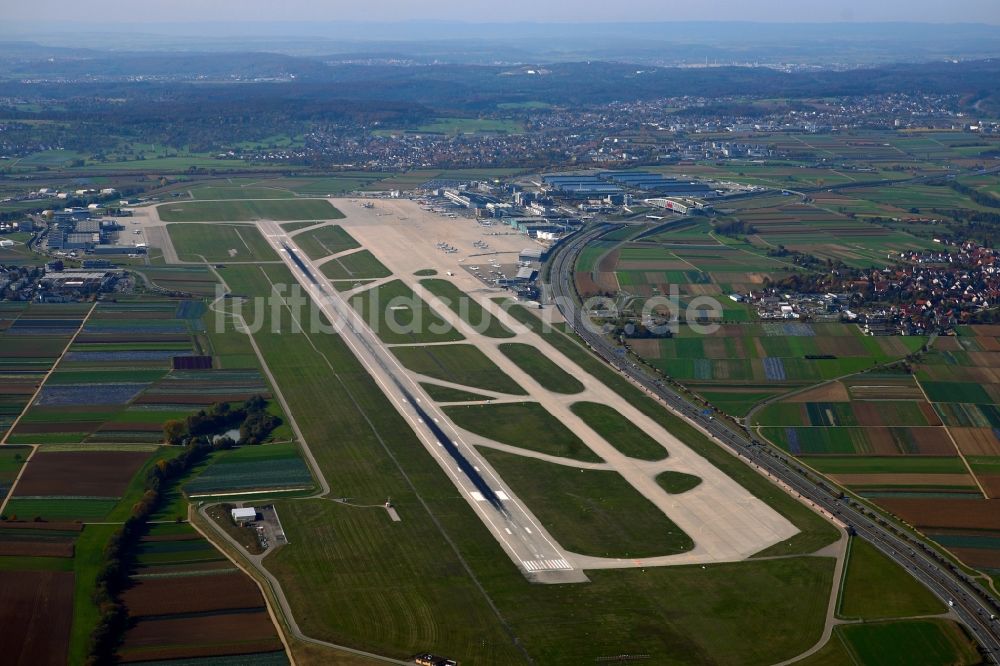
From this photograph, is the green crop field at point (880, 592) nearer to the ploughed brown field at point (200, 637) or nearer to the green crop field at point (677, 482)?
the green crop field at point (677, 482)

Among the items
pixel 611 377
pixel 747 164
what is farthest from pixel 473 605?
pixel 747 164

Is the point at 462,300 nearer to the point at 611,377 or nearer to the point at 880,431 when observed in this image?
the point at 611,377

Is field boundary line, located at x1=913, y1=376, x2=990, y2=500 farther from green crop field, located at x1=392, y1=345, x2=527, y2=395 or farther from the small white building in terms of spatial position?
the small white building

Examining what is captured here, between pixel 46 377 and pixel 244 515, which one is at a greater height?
pixel 46 377

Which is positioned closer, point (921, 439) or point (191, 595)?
point (191, 595)

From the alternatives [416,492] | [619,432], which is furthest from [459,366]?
[416,492]

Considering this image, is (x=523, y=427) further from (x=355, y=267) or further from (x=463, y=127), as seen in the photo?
(x=463, y=127)

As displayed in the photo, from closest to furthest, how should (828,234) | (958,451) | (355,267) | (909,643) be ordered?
(909,643)
(958,451)
(355,267)
(828,234)
